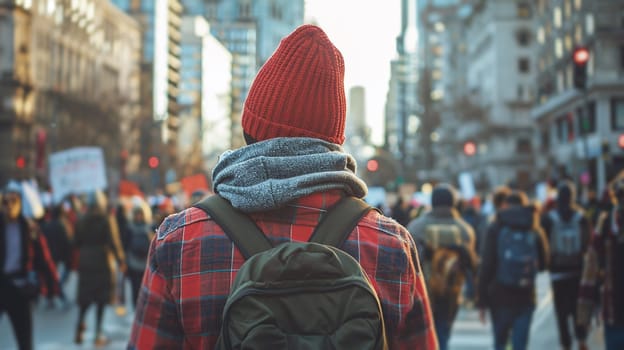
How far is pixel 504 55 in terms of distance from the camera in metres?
82.6

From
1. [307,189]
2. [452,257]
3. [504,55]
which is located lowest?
[452,257]

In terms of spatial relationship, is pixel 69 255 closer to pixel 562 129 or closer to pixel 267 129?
pixel 267 129

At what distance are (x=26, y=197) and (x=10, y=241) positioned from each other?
6.59 m

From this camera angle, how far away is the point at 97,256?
11.3 meters

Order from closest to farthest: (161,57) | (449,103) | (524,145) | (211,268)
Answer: (211,268) → (524,145) → (449,103) → (161,57)

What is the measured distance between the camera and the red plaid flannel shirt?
2387mm

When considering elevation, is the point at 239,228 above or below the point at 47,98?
below

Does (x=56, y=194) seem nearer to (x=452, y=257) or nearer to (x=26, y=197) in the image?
(x=26, y=197)

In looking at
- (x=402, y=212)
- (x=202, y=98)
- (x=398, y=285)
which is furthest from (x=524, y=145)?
(x=398, y=285)

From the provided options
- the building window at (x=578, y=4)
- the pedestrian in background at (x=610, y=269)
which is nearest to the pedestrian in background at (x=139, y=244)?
the pedestrian in background at (x=610, y=269)

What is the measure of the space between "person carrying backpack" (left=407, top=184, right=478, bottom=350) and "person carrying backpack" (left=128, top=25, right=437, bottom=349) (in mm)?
5272

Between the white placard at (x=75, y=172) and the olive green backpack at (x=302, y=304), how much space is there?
60.6 feet

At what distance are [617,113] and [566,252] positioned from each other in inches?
1849

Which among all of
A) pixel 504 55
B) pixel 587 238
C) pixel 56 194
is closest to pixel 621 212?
pixel 587 238
